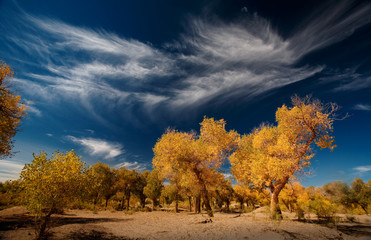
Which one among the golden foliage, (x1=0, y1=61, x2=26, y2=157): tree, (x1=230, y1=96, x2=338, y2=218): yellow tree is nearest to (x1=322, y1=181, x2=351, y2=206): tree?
(x1=230, y1=96, x2=338, y2=218): yellow tree

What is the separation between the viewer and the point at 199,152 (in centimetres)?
2156

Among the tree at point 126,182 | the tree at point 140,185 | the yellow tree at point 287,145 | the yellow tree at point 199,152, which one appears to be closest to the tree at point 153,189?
the tree at point 140,185

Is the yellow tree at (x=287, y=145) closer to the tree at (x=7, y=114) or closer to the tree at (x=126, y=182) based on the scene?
the tree at (x=7, y=114)

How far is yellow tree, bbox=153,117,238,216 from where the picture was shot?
70.6 ft

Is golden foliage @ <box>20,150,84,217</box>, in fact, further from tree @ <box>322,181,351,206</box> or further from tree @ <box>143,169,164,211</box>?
tree @ <box>322,181,351,206</box>

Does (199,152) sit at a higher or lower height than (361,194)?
higher

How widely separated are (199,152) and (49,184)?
1593cm

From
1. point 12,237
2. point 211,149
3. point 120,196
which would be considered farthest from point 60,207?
point 120,196

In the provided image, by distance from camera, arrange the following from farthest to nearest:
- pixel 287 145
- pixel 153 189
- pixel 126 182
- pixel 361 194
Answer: pixel 126 182 → pixel 361 194 → pixel 153 189 → pixel 287 145

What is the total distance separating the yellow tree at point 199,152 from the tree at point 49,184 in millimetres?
11754

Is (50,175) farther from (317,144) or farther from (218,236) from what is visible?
(317,144)

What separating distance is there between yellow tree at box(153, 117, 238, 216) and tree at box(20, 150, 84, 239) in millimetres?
11754

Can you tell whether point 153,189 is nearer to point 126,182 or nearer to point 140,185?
point 140,185

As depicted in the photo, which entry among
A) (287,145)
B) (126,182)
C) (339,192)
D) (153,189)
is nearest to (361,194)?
(339,192)
